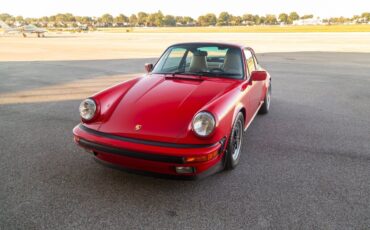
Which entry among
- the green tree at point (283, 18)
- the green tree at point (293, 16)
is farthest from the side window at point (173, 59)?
the green tree at point (293, 16)

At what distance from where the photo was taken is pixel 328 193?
9.46 ft

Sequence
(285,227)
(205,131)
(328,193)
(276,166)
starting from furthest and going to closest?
(276,166), (328,193), (205,131), (285,227)

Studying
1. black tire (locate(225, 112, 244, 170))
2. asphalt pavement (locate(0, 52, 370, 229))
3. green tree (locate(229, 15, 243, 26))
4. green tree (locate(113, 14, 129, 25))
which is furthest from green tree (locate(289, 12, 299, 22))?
black tire (locate(225, 112, 244, 170))

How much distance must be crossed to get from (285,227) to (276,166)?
3.76 ft

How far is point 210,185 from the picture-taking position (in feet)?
9.96

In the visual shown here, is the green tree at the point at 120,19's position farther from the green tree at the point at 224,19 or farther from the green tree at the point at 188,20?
the green tree at the point at 224,19

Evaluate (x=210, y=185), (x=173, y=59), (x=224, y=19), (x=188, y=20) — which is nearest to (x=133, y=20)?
(x=188, y=20)

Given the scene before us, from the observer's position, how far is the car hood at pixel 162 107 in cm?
279

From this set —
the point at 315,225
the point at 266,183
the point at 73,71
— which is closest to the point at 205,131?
the point at 266,183

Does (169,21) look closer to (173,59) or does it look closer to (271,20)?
(271,20)

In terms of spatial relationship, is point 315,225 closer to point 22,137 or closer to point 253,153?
point 253,153

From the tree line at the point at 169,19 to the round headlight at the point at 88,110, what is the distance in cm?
13209

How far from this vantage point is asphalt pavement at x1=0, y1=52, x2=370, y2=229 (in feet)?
8.14

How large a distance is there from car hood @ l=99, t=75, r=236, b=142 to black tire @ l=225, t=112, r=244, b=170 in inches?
16.1
